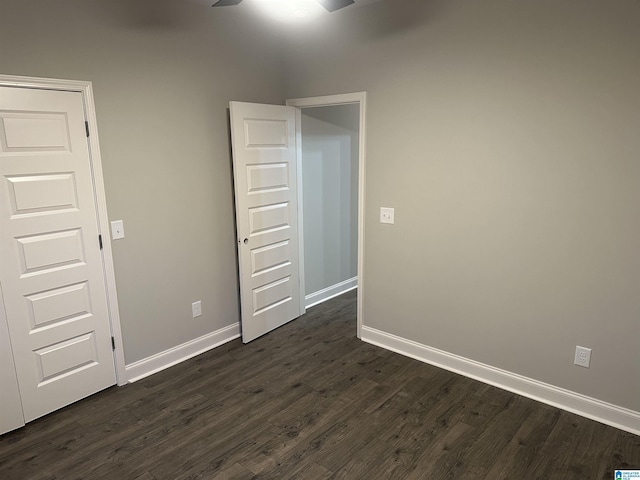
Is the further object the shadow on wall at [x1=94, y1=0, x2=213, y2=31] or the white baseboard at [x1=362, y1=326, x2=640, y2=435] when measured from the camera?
the shadow on wall at [x1=94, y1=0, x2=213, y2=31]

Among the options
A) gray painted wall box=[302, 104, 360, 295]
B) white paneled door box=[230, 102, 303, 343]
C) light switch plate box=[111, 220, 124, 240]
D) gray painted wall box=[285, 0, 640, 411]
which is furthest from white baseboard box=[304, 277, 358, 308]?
light switch plate box=[111, 220, 124, 240]

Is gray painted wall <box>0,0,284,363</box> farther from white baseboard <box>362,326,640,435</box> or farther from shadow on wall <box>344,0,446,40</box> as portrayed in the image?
white baseboard <box>362,326,640,435</box>

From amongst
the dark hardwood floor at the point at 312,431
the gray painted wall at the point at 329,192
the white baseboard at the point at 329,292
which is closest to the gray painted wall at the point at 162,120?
the dark hardwood floor at the point at 312,431

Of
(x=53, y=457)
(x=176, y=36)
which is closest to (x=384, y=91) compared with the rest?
(x=176, y=36)

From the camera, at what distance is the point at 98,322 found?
9.28 ft

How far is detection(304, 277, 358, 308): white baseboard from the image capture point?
445cm

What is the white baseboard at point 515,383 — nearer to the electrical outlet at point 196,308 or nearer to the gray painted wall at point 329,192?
the gray painted wall at point 329,192

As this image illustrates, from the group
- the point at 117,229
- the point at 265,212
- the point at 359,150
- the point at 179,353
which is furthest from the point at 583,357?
the point at 117,229

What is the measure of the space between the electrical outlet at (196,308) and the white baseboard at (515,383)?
1.42 m

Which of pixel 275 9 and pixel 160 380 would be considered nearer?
pixel 160 380

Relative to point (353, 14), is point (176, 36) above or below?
below

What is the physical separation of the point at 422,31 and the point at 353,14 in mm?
627

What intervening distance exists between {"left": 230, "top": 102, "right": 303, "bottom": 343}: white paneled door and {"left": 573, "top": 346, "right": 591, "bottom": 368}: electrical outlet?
239 centimetres

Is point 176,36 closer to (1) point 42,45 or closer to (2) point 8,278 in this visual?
(1) point 42,45
